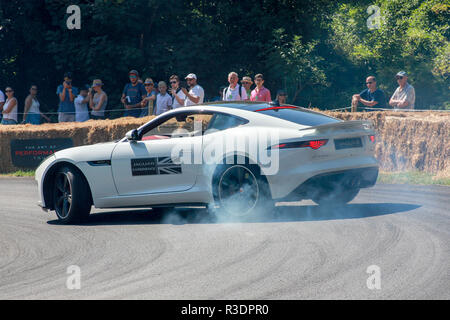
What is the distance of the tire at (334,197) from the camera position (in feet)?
30.5

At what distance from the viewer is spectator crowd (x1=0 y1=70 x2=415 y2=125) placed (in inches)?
583

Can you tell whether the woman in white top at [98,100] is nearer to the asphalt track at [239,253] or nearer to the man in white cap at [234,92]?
the man in white cap at [234,92]

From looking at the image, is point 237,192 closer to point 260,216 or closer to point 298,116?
point 260,216

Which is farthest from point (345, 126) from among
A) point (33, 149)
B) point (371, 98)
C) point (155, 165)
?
point (33, 149)

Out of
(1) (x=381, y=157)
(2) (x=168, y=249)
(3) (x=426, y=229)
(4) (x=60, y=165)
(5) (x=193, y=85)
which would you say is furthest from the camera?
(5) (x=193, y=85)

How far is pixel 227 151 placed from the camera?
8.78 m

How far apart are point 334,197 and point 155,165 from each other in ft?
7.87

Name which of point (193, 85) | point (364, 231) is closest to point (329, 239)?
point (364, 231)

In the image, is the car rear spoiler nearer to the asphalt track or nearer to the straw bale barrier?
the asphalt track

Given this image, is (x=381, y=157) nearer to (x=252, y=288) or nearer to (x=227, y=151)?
(x=227, y=151)

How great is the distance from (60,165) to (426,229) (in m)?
4.91

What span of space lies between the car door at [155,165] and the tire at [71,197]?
49cm

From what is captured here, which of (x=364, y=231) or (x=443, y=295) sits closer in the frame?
(x=443, y=295)

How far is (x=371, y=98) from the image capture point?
50.2 feet
